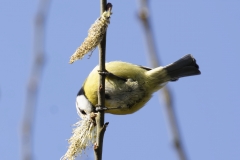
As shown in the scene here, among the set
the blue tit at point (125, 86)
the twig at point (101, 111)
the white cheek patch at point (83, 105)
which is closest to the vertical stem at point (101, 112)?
the twig at point (101, 111)

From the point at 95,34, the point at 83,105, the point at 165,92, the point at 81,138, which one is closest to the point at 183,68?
the point at 83,105

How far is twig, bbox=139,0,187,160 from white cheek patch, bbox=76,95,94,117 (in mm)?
1826

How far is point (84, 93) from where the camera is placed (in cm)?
316

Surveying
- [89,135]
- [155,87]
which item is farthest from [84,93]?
[89,135]

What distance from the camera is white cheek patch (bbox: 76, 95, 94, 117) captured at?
3.07 metres

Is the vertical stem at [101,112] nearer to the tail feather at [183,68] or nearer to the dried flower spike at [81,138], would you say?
the dried flower spike at [81,138]

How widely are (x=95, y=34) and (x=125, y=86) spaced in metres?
1.01

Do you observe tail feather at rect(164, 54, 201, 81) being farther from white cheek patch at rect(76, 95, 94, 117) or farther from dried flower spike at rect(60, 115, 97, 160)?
dried flower spike at rect(60, 115, 97, 160)

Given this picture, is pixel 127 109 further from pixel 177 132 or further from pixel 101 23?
pixel 177 132

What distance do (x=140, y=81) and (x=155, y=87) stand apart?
0.16m

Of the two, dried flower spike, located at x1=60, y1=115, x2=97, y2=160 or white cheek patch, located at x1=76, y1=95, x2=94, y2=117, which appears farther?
white cheek patch, located at x1=76, y1=95, x2=94, y2=117

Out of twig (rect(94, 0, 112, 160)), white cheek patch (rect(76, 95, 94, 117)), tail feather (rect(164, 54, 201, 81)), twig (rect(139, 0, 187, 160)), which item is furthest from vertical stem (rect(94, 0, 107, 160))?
tail feather (rect(164, 54, 201, 81))

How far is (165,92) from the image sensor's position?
3.90ft

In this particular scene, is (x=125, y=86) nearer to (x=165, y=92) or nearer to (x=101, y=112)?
(x=101, y=112)
